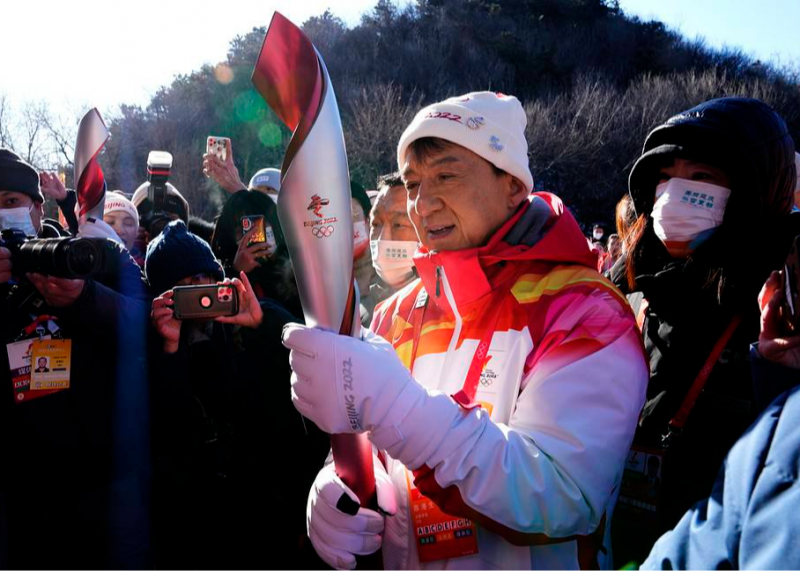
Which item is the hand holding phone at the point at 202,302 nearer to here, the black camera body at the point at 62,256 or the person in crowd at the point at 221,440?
the black camera body at the point at 62,256

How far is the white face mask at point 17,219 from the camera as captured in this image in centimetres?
244

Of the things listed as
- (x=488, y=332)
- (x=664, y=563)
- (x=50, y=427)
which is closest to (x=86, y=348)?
(x=50, y=427)

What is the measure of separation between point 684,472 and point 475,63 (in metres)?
34.1

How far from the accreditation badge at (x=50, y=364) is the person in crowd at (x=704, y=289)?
6.44ft

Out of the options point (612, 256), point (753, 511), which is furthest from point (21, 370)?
point (612, 256)

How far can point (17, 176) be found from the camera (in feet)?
8.97

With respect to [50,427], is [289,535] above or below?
below

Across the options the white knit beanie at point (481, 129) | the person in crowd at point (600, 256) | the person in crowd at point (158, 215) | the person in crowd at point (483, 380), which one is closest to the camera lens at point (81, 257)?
the person in crowd at point (483, 380)

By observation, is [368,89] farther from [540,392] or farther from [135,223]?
[540,392]

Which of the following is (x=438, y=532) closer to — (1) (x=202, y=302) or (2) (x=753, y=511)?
(2) (x=753, y=511)

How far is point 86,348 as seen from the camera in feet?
7.18

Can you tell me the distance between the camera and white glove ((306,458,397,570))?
141 centimetres

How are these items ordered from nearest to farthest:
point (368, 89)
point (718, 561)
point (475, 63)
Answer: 1. point (718, 561)
2. point (368, 89)
3. point (475, 63)

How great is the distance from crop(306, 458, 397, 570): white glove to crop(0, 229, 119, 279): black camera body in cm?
101
